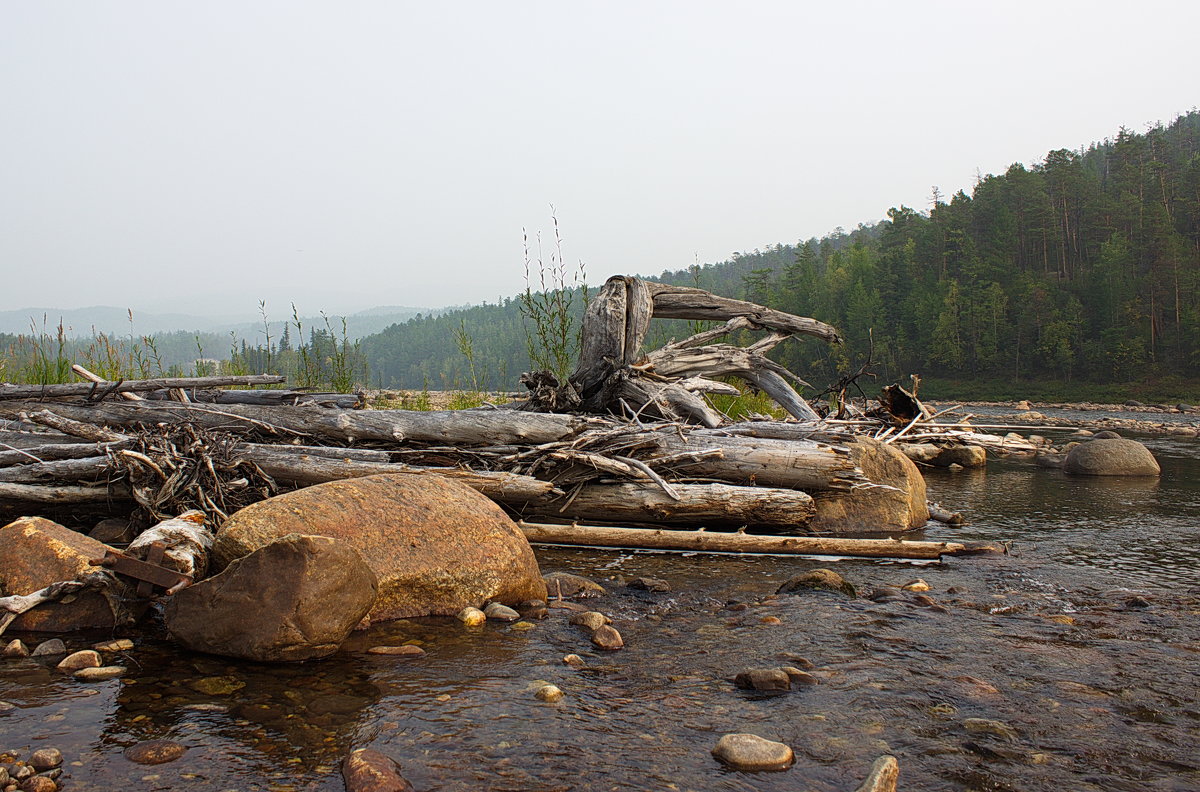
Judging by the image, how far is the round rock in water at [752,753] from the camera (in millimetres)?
2508

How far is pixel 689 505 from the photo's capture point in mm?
6434

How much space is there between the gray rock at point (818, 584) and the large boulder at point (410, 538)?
1729 millimetres

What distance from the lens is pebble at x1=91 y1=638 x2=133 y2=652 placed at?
3604mm

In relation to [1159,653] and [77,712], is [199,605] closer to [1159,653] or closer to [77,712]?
[77,712]

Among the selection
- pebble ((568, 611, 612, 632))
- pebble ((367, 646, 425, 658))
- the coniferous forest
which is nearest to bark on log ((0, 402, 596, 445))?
pebble ((568, 611, 612, 632))

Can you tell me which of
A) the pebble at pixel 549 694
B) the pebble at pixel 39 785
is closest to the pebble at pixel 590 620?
the pebble at pixel 549 694

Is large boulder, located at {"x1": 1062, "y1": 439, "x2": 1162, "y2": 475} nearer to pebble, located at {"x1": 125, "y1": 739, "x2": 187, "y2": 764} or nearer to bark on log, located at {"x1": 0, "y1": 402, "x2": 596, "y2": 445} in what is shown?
bark on log, located at {"x1": 0, "y1": 402, "x2": 596, "y2": 445}

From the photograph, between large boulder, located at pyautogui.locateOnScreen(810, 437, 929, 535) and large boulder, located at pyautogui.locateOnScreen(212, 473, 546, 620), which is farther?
large boulder, located at pyautogui.locateOnScreen(810, 437, 929, 535)

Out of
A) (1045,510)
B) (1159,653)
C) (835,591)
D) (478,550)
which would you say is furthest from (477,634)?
(1045,510)

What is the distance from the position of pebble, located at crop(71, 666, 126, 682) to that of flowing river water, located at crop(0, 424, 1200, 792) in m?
0.07

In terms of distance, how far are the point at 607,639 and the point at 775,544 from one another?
266 cm

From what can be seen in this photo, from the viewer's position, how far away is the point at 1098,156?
301 ft

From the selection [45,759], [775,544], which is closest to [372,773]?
[45,759]

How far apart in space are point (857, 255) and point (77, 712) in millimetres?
90158
